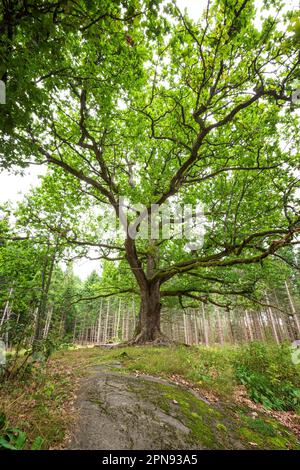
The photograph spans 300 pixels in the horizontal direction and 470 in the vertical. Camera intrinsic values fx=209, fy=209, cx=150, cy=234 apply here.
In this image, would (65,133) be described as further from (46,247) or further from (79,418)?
(79,418)

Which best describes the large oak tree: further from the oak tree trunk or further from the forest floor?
the forest floor

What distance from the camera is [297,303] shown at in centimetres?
3909

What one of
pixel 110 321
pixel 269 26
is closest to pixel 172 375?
pixel 269 26

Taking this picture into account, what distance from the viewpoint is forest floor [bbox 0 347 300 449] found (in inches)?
119

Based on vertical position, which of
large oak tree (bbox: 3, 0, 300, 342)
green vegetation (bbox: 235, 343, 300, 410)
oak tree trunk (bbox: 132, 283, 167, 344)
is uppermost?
large oak tree (bbox: 3, 0, 300, 342)

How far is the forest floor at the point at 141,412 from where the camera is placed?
3.03m

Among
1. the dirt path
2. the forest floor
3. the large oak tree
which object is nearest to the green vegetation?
the forest floor

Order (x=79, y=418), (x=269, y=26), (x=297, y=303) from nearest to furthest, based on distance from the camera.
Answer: (x=79, y=418)
(x=269, y=26)
(x=297, y=303)

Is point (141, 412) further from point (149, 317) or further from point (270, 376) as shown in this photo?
point (149, 317)

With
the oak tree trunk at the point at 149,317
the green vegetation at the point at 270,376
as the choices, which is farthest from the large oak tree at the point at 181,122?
the green vegetation at the point at 270,376

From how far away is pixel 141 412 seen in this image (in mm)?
3672

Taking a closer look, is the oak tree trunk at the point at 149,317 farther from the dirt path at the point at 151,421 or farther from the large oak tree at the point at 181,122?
the dirt path at the point at 151,421

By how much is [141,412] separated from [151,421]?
26 cm
